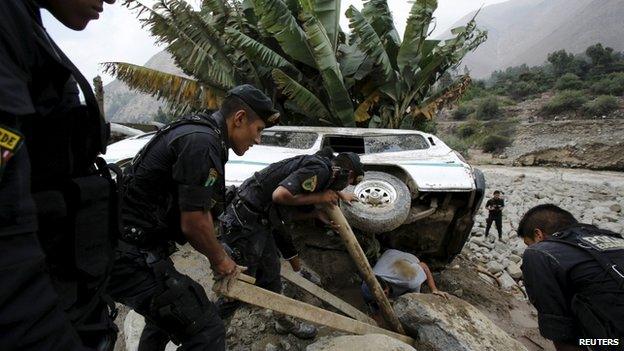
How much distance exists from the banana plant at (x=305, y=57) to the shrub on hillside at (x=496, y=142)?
51.3 ft

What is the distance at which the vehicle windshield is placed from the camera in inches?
175

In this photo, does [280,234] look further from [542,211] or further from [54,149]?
[54,149]

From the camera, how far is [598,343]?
1802mm

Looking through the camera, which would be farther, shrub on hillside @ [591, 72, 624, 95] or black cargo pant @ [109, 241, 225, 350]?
shrub on hillside @ [591, 72, 624, 95]

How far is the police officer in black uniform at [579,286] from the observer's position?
177 centimetres

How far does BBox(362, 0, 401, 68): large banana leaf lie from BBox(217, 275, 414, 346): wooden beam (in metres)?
6.32

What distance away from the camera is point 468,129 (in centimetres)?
2614

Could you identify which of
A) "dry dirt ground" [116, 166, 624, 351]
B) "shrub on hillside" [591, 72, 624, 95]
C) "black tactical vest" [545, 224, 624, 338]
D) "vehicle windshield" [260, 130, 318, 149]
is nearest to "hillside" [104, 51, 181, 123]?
"shrub on hillside" [591, 72, 624, 95]

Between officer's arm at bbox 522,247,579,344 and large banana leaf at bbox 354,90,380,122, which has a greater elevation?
large banana leaf at bbox 354,90,380,122

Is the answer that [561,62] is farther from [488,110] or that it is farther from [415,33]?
[415,33]

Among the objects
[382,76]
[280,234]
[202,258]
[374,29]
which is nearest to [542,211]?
[280,234]

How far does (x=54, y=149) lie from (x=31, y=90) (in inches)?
5.4

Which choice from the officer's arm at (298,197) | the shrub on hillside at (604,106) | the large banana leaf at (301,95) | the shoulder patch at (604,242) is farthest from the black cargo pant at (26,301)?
the shrub on hillside at (604,106)

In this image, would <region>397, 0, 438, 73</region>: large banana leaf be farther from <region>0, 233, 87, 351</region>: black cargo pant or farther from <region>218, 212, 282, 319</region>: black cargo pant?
<region>0, 233, 87, 351</region>: black cargo pant
